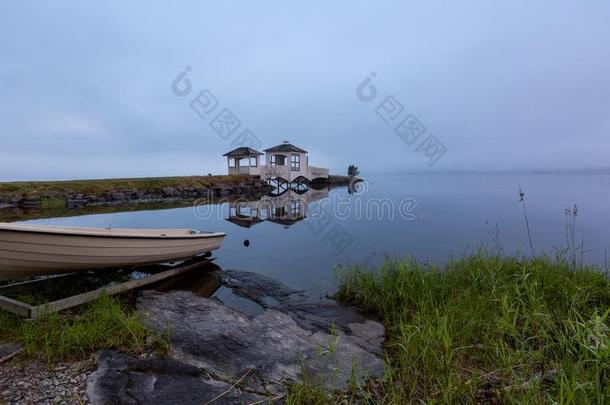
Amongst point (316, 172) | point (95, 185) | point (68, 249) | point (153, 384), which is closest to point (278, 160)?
point (316, 172)

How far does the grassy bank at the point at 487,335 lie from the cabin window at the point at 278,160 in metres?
29.1

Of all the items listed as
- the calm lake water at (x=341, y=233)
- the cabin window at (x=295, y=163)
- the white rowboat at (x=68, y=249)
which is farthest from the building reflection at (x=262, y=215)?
the cabin window at (x=295, y=163)

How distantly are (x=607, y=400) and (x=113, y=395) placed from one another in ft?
11.5

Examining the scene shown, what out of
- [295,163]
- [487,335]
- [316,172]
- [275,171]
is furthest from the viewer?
[316,172]

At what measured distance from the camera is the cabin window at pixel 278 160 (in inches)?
1345

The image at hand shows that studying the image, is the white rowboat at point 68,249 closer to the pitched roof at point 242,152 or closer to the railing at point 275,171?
the railing at point 275,171

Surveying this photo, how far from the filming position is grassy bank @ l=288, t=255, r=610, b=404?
241cm

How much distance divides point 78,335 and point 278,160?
31.5 metres

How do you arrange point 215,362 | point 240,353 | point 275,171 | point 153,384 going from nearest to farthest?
point 153,384
point 215,362
point 240,353
point 275,171

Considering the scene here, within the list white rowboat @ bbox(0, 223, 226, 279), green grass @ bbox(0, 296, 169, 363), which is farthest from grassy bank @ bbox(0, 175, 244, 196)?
green grass @ bbox(0, 296, 169, 363)

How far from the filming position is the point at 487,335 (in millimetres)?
3264

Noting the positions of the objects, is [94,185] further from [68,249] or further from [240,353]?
[240,353]

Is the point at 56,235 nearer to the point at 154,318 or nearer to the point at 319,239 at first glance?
the point at 154,318

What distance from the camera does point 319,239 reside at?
1244cm
